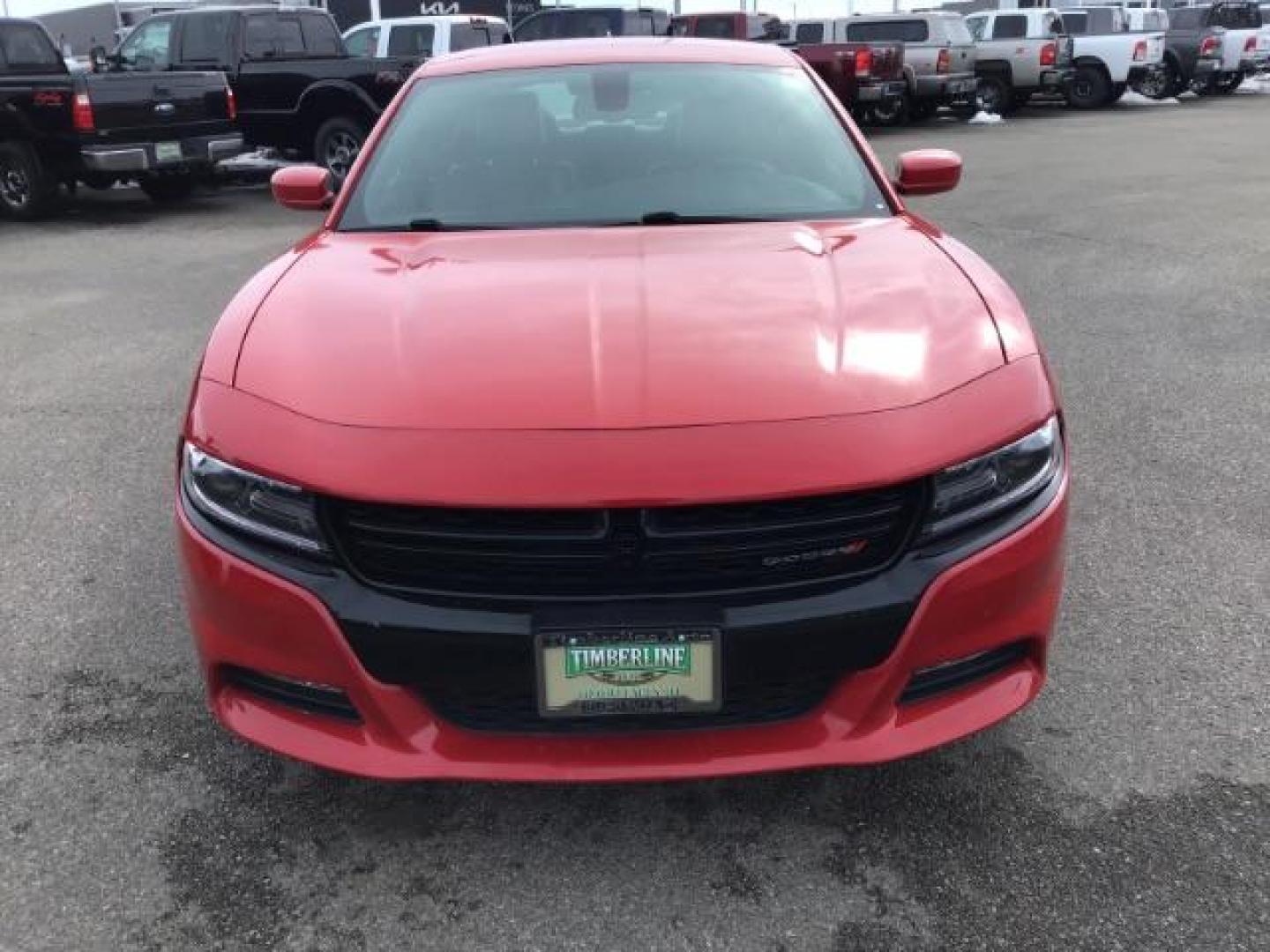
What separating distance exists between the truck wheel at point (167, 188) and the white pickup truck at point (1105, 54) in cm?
1742

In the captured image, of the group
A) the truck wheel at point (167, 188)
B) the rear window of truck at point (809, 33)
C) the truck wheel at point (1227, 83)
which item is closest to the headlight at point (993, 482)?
the truck wheel at point (167, 188)

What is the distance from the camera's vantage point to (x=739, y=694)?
2131mm

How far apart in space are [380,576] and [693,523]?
1.94 ft

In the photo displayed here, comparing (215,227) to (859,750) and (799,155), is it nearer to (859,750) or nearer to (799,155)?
(799,155)

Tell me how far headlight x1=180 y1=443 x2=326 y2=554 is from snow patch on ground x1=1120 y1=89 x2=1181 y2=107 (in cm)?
2499

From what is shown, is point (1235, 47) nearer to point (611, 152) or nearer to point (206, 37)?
point (206, 37)

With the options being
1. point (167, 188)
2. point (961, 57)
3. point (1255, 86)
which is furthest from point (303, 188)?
point (1255, 86)

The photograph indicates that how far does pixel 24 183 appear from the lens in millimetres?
11109

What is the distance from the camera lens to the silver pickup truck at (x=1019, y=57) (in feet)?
70.2

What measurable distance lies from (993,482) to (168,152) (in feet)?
35.2

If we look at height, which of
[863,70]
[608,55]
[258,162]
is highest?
[608,55]

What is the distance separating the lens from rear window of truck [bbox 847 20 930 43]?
20609 millimetres

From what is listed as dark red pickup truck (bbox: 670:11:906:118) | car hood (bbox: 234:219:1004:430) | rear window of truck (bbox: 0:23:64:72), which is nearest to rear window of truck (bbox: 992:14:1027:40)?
dark red pickup truck (bbox: 670:11:906:118)

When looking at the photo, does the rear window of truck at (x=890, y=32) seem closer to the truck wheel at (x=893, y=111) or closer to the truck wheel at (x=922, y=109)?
the truck wheel at (x=922, y=109)
